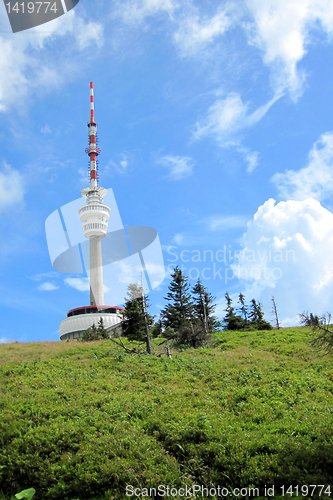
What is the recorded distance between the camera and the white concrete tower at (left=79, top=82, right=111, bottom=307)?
268 feet

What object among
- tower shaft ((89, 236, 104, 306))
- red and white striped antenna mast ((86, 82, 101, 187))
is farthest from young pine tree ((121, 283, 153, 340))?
red and white striped antenna mast ((86, 82, 101, 187))

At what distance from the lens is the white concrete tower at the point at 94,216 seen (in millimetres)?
81688

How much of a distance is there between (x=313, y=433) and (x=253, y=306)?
46.6m

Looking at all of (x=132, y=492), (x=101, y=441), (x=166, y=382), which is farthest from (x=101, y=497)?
(x=166, y=382)

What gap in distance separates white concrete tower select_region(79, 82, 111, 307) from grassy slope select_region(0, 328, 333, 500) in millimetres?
58986

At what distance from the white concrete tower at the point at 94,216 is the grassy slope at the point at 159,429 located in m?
59.0

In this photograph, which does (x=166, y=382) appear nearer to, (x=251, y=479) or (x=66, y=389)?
(x=66, y=389)

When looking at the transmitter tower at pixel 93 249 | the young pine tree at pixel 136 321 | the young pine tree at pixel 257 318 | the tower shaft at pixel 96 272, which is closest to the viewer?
the young pine tree at pixel 136 321

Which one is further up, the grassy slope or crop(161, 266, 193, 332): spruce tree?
crop(161, 266, 193, 332): spruce tree

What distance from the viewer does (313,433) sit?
11992 mm

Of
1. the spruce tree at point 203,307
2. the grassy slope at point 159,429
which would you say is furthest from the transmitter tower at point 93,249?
the grassy slope at point 159,429

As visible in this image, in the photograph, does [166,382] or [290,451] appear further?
[166,382]

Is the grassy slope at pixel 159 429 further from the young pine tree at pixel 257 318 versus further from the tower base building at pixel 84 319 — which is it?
the tower base building at pixel 84 319

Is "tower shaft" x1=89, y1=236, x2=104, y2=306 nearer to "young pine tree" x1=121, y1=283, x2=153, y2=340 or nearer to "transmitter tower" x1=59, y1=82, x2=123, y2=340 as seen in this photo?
"transmitter tower" x1=59, y1=82, x2=123, y2=340
